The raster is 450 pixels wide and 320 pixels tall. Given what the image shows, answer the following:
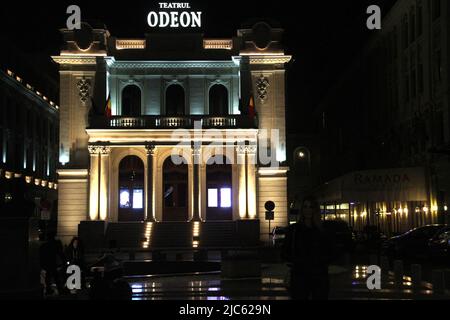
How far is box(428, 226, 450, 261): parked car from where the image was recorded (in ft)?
111

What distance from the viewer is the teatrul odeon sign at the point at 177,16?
2196 inches

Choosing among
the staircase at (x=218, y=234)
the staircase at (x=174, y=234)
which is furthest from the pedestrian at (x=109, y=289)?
the staircase at (x=218, y=234)

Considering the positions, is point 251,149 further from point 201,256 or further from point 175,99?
point 201,256

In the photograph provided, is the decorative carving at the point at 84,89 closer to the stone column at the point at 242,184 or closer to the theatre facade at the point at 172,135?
the theatre facade at the point at 172,135

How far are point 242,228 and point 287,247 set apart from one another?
1546 inches

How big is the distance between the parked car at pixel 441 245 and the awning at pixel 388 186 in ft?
38.5

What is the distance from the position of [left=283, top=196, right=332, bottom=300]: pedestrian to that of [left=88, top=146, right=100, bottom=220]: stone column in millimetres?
40867

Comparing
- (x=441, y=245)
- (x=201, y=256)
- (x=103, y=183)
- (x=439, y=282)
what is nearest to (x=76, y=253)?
(x=201, y=256)

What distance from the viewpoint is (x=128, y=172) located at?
180ft

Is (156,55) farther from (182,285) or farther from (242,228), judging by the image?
(182,285)

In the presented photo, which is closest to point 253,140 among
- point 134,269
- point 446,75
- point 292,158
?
point 446,75

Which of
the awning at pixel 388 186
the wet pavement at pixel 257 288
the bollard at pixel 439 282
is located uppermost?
the awning at pixel 388 186

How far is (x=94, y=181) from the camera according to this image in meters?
51.4

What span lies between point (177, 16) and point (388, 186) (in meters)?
21.0
